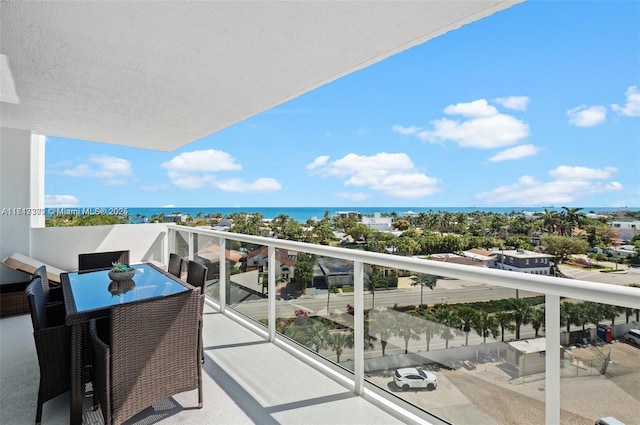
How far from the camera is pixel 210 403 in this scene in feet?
7.84

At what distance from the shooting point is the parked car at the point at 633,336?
128 cm

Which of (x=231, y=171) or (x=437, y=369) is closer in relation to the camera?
(x=437, y=369)

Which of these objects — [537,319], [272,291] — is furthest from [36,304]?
[537,319]

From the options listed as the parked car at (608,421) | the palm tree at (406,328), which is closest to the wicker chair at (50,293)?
the palm tree at (406,328)

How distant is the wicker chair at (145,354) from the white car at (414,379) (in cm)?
136

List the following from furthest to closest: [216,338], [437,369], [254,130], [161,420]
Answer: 1. [254,130]
2. [216,338]
3. [161,420]
4. [437,369]

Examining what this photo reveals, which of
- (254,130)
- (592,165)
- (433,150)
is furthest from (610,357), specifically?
(254,130)

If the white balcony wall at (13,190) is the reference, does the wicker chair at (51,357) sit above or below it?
below

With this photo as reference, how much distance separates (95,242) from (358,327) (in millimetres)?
5423

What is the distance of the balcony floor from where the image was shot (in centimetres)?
222

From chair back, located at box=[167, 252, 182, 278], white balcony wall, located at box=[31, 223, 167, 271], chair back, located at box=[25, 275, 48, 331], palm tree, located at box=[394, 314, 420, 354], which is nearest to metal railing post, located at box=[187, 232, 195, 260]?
white balcony wall, located at box=[31, 223, 167, 271]

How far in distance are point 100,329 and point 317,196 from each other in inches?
1378

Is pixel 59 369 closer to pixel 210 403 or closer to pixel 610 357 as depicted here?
pixel 210 403

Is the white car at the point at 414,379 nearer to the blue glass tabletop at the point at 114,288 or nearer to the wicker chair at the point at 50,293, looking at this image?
the blue glass tabletop at the point at 114,288
